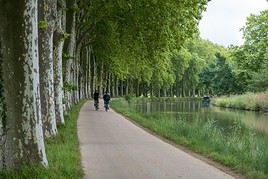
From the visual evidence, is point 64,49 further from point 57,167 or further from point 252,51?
point 252,51

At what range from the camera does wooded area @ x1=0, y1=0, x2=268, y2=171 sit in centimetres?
874

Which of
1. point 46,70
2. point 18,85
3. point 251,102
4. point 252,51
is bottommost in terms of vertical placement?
point 251,102

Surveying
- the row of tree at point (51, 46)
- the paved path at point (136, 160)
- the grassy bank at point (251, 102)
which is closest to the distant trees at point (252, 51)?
the grassy bank at point (251, 102)

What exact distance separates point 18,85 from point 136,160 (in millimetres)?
4352

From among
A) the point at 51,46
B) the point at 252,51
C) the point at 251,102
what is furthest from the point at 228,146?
the point at 252,51

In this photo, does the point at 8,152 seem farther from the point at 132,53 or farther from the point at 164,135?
the point at 132,53

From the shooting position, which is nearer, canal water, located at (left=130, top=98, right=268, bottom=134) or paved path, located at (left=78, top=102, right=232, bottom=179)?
paved path, located at (left=78, top=102, right=232, bottom=179)

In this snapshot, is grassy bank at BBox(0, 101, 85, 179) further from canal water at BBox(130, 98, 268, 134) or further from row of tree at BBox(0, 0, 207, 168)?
canal water at BBox(130, 98, 268, 134)

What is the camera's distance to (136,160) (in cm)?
1201

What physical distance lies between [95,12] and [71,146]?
1910cm

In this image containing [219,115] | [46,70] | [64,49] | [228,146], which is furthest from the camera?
[219,115]

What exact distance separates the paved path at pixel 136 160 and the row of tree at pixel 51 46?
1.52 m

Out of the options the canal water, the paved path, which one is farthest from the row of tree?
the canal water

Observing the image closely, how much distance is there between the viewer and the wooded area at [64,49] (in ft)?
28.7
